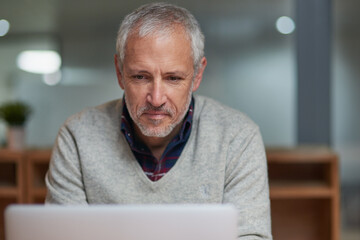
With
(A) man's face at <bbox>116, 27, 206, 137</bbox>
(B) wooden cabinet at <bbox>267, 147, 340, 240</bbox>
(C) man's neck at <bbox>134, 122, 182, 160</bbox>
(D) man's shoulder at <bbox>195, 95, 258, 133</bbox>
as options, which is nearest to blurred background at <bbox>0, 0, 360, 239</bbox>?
(B) wooden cabinet at <bbox>267, 147, 340, 240</bbox>

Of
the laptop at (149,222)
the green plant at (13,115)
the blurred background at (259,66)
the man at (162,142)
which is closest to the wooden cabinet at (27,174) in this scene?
the green plant at (13,115)

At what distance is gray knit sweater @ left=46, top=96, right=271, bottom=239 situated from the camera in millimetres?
1498

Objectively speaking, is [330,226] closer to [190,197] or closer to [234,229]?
[190,197]

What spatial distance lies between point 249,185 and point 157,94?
1.27ft

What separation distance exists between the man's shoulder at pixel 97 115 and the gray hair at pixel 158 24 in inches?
9.2

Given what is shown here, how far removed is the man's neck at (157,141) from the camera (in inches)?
63.1

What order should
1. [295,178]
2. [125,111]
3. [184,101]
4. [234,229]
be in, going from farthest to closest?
[295,178]
[125,111]
[184,101]
[234,229]

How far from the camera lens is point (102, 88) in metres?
3.57

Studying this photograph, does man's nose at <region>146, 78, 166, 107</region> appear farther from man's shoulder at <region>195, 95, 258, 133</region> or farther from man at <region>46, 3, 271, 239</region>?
man's shoulder at <region>195, 95, 258, 133</region>

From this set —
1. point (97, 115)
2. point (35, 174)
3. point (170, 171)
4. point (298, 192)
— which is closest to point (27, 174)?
point (35, 174)

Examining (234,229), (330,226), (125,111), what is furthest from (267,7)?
(234,229)

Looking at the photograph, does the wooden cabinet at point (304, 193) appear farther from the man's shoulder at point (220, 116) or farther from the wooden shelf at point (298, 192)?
the man's shoulder at point (220, 116)

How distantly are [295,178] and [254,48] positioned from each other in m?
0.96

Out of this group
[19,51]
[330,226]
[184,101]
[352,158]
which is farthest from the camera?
[19,51]
